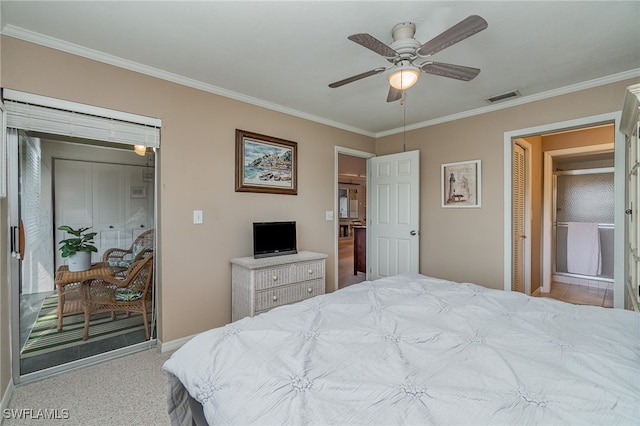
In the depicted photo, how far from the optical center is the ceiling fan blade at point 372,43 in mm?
1571

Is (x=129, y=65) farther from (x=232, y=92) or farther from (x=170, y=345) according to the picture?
(x=170, y=345)

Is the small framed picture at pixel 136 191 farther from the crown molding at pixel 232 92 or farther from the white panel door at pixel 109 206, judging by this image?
the crown molding at pixel 232 92

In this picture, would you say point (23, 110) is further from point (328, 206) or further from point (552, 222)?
point (552, 222)

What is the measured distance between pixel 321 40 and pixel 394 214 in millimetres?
2647

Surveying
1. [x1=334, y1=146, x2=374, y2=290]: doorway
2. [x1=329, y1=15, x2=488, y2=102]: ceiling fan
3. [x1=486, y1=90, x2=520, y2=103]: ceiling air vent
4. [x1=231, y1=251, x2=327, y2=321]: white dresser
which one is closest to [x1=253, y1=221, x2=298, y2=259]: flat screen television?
[x1=231, y1=251, x2=327, y2=321]: white dresser

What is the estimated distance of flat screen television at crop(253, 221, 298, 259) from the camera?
300cm

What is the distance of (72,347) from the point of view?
2416 mm

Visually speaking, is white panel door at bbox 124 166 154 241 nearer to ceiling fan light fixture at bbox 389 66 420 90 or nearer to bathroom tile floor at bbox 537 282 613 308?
ceiling fan light fixture at bbox 389 66 420 90

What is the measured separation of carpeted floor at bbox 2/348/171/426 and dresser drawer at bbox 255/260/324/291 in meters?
1.03

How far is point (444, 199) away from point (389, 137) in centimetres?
129

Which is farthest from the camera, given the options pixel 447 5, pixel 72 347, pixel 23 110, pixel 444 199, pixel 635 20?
pixel 444 199

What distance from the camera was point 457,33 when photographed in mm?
1557

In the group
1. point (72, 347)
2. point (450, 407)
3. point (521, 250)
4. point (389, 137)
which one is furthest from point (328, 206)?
point (450, 407)

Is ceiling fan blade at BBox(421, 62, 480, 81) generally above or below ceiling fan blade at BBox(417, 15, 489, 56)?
below
